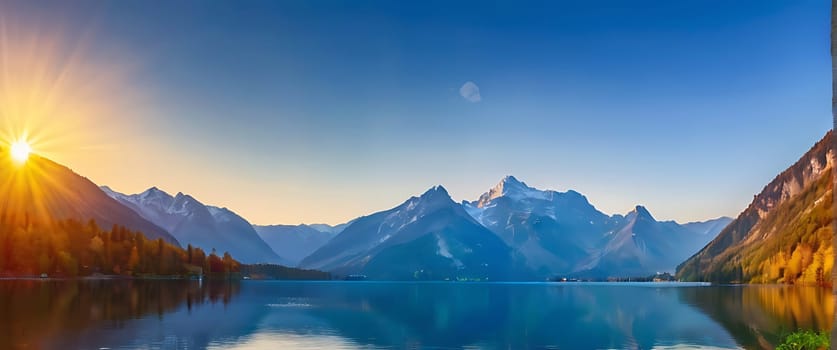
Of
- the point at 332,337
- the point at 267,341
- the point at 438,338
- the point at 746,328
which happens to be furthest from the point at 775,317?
the point at 267,341

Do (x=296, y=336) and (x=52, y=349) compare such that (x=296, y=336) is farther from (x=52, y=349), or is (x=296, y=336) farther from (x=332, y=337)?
(x=52, y=349)

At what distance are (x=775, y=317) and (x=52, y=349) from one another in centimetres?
9134

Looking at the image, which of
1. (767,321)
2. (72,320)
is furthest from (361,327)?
(767,321)

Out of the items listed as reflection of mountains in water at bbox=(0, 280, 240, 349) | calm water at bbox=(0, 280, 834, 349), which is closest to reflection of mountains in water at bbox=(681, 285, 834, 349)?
calm water at bbox=(0, 280, 834, 349)

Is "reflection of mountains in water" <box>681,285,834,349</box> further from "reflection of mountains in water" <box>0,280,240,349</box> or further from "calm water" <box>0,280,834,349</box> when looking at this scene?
"reflection of mountains in water" <box>0,280,240,349</box>

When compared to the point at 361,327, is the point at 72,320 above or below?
above

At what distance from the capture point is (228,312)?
376 feet

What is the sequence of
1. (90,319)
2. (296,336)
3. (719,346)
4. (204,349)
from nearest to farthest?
(204,349)
(719,346)
(296,336)
(90,319)

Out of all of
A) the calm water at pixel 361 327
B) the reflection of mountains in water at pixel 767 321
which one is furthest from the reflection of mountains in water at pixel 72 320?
the reflection of mountains in water at pixel 767 321

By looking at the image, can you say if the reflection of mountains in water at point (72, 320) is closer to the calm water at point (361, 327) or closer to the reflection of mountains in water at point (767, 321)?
the calm water at point (361, 327)

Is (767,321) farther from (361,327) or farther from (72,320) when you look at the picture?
(72,320)

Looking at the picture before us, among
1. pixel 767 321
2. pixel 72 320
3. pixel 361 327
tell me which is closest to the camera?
pixel 72 320

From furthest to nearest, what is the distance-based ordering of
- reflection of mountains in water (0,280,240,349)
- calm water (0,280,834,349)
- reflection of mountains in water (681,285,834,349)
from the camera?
reflection of mountains in water (681,285,834,349) < calm water (0,280,834,349) < reflection of mountains in water (0,280,240,349)

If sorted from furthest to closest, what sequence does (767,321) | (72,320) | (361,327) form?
(767,321)
(361,327)
(72,320)
